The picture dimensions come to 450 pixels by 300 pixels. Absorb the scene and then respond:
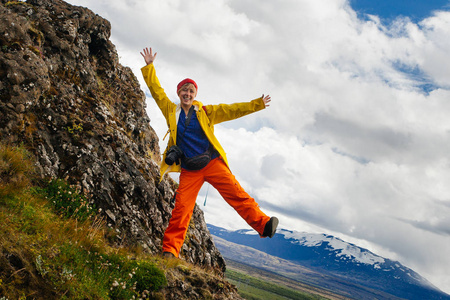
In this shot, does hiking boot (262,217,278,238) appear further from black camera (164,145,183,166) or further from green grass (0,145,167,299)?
black camera (164,145,183,166)

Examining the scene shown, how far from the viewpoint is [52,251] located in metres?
4.40

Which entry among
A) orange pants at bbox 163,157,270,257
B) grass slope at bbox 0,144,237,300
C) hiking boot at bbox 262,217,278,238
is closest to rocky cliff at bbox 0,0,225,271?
grass slope at bbox 0,144,237,300

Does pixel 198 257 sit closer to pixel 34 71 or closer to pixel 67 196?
pixel 67 196

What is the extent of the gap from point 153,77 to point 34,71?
2994mm

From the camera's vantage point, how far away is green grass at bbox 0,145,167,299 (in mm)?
3887

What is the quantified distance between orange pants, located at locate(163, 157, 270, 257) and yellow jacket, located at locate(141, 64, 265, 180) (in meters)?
0.42

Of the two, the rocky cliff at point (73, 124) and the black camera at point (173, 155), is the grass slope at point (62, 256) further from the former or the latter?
the black camera at point (173, 155)

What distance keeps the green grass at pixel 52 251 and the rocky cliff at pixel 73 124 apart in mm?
660

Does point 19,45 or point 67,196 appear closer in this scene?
point 67,196

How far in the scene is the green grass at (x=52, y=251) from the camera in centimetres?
389

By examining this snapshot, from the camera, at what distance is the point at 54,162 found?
7.00 m


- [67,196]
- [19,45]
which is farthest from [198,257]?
A: [19,45]

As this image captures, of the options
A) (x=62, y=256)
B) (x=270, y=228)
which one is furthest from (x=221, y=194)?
(x=62, y=256)

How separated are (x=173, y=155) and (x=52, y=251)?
3.66 meters
